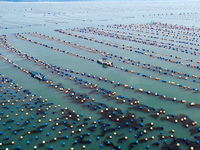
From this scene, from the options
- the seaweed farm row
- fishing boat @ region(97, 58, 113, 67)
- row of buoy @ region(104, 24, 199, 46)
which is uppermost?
row of buoy @ region(104, 24, 199, 46)

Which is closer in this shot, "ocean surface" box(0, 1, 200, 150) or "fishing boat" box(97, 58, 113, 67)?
"ocean surface" box(0, 1, 200, 150)

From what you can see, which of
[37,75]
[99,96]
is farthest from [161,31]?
[37,75]

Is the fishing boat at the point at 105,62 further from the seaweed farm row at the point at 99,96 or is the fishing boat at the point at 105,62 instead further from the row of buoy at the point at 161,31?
the row of buoy at the point at 161,31

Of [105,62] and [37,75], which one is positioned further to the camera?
[105,62]

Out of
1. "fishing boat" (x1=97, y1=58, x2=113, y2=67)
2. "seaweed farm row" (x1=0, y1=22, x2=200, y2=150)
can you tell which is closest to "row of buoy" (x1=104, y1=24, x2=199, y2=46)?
"seaweed farm row" (x1=0, y1=22, x2=200, y2=150)

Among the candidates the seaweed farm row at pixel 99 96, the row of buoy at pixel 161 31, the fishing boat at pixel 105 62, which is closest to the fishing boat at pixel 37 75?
the seaweed farm row at pixel 99 96

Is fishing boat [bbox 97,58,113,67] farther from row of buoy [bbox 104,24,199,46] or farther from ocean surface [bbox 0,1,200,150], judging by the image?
row of buoy [bbox 104,24,199,46]

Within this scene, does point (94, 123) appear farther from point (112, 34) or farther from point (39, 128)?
point (112, 34)

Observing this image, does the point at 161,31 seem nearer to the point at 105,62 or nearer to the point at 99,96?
the point at 105,62
